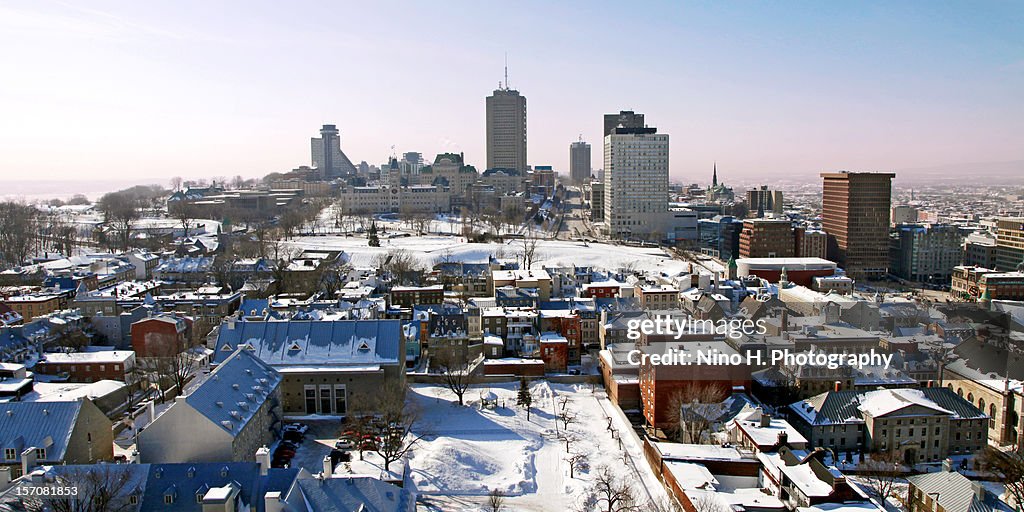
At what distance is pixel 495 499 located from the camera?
18953 mm

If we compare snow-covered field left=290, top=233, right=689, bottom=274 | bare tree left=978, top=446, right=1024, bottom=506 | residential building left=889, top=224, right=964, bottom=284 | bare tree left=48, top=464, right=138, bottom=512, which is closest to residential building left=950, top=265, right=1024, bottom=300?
residential building left=889, top=224, right=964, bottom=284

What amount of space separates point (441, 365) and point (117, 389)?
12.0 metres

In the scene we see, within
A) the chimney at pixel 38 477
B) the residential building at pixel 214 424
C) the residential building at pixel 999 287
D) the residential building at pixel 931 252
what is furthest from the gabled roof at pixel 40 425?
the residential building at pixel 931 252

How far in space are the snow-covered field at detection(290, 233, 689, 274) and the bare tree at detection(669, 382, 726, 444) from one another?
32.6 m

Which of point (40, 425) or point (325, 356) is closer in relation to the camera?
point (40, 425)

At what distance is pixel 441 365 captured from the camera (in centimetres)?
3222

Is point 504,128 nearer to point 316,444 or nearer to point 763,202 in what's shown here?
point 763,202

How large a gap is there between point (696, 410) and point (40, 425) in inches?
709

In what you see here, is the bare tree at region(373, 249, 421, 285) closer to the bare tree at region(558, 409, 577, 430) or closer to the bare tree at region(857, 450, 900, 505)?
the bare tree at region(558, 409, 577, 430)

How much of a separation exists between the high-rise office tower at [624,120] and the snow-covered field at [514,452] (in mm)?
90368

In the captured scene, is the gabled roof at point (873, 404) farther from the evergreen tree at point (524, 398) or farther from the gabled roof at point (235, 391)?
the gabled roof at point (235, 391)

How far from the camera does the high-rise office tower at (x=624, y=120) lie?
12266 cm

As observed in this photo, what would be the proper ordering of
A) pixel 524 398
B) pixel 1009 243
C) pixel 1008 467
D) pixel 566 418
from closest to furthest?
pixel 1008 467
pixel 566 418
pixel 524 398
pixel 1009 243

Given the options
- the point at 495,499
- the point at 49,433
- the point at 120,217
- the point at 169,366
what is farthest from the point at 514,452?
the point at 120,217
